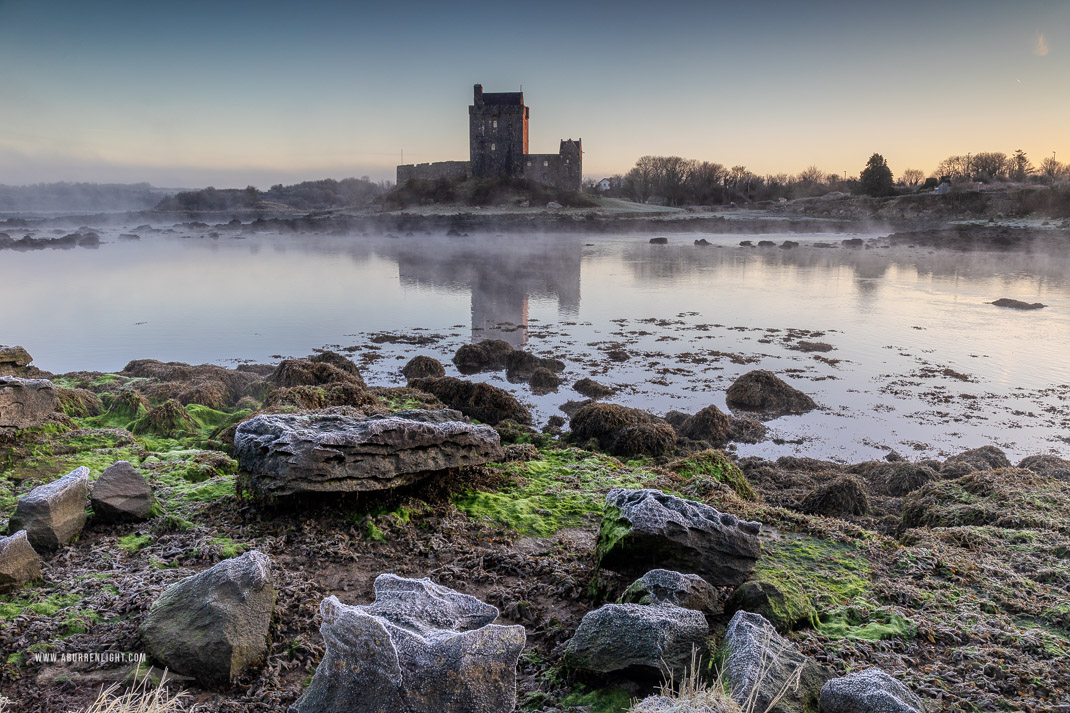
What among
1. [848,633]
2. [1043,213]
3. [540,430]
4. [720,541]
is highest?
[1043,213]

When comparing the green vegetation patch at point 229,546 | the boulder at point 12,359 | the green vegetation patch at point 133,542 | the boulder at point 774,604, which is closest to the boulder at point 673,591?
the boulder at point 774,604

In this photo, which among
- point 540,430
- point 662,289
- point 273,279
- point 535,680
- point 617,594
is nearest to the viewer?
point 535,680

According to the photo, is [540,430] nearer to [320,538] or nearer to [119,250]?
[320,538]

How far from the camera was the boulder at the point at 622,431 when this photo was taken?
28.5ft

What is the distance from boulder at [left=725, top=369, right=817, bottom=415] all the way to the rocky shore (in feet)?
12.8

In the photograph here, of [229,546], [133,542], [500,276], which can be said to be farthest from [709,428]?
[500,276]

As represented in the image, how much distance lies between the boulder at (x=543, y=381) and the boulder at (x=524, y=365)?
0.53 metres

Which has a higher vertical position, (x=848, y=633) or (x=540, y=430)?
(x=848, y=633)

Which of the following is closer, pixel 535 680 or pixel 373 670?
pixel 373 670

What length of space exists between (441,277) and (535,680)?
27.4m

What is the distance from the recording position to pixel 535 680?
3.55 meters

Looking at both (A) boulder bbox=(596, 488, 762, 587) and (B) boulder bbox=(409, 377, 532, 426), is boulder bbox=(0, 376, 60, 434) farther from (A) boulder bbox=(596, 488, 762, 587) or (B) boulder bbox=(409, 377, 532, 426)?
(A) boulder bbox=(596, 488, 762, 587)

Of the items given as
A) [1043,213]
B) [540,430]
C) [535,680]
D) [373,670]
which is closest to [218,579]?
[373,670]

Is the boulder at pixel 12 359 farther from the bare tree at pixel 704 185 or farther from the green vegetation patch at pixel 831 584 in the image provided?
the bare tree at pixel 704 185
